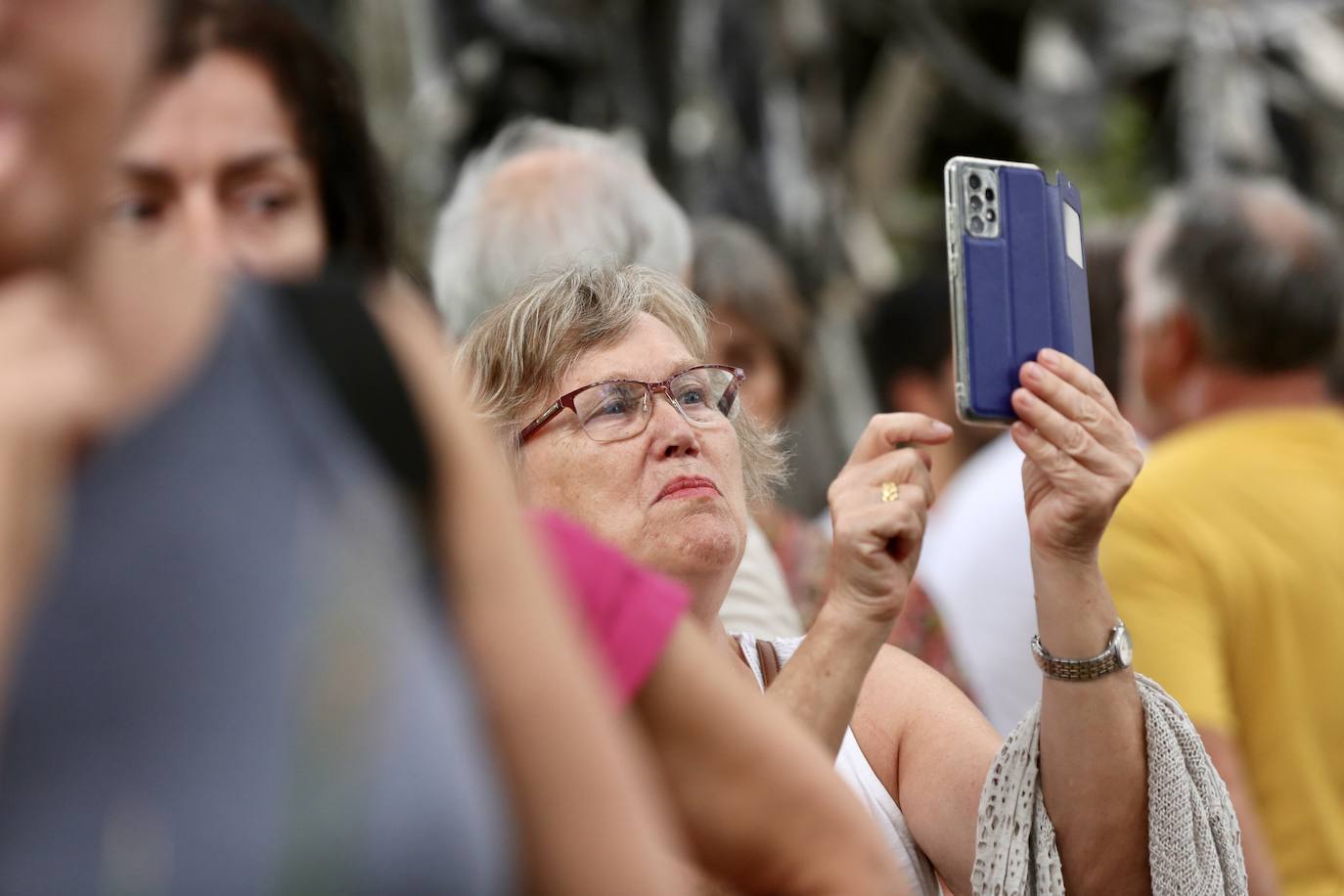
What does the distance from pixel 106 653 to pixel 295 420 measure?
0.14 metres

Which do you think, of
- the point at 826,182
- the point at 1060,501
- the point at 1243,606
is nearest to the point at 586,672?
the point at 1060,501

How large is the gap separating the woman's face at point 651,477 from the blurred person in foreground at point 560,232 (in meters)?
0.40

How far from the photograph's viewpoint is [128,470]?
30.4 inches

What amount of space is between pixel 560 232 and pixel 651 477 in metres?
0.75

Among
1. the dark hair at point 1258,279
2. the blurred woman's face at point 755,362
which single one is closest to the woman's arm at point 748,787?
the dark hair at point 1258,279

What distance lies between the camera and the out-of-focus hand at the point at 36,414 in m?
0.73

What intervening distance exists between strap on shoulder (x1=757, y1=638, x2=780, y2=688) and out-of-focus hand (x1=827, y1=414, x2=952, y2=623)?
23cm

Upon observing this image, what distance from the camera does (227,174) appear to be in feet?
6.21

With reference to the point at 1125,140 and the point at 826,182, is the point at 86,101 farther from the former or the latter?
the point at 1125,140

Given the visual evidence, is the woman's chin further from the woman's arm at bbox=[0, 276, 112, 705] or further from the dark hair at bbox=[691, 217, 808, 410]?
the dark hair at bbox=[691, 217, 808, 410]

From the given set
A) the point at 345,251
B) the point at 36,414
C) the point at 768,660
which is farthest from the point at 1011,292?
the point at 36,414

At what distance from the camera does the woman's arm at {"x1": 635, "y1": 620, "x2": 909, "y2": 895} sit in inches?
45.2

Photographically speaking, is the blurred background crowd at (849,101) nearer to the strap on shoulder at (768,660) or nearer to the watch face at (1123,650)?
the strap on shoulder at (768,660)

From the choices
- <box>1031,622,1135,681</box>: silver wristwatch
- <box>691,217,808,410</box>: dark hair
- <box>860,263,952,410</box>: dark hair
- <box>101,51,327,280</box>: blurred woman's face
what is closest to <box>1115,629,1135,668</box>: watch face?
<box>1031,622,1135,681</box>: silver wristwatch
